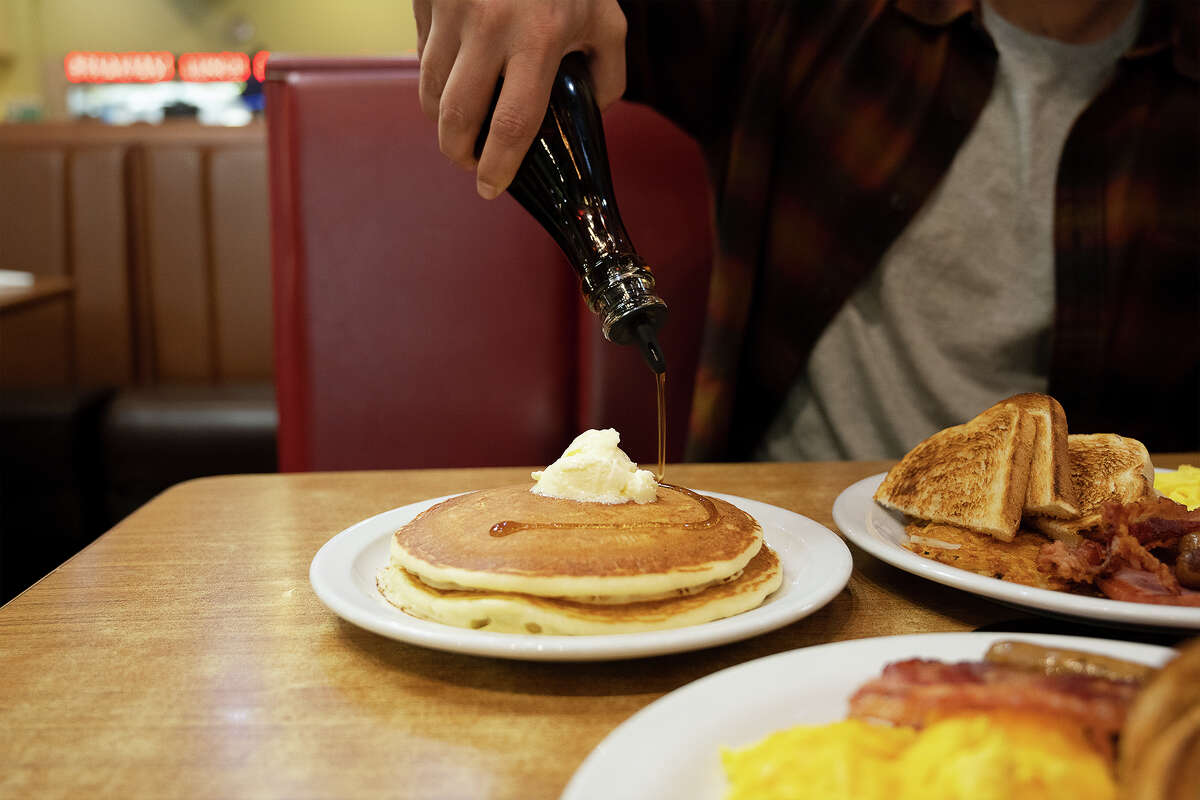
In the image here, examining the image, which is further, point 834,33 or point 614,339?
point 834,33

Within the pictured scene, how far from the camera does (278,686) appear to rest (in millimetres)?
665

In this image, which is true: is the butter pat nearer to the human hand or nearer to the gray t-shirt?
the human hand

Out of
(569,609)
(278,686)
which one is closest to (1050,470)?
(569,609)

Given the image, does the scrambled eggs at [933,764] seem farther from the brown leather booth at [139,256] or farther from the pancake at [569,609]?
the brown leather booth at [139,256]

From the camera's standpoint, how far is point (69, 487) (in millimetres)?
3820

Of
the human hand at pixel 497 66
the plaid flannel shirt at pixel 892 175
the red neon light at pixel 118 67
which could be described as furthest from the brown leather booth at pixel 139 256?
the red neon light at pixel 118 67

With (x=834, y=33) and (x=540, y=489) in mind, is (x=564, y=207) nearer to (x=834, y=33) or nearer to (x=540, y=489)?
(x=540, y=489)

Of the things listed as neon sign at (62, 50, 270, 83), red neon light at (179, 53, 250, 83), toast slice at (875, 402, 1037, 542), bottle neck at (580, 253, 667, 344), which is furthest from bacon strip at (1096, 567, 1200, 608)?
red neon light at (179, 53, 250, 83)

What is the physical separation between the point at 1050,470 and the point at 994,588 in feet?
0.72

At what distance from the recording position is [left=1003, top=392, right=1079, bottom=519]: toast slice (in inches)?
34.2

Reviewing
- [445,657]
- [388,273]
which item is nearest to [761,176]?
[388,273]

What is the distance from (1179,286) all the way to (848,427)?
68cm

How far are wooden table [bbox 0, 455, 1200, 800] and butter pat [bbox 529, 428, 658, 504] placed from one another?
0.56 feet

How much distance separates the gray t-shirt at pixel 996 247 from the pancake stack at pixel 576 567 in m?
1.17
